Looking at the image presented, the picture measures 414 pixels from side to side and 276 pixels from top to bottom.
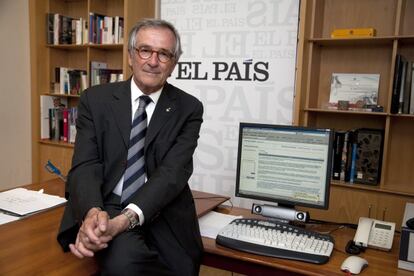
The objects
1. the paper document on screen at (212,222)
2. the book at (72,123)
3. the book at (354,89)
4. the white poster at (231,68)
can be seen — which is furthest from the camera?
the book at (72,123)

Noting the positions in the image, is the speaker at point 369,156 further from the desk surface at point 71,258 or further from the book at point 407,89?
the desk surface at point 71,258

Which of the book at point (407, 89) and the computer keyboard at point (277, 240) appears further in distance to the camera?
the book at point (407, 89)

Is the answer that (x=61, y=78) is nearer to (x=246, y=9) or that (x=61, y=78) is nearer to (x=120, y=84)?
(x=246, y=9)

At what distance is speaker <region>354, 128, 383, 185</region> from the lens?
8.58 ft

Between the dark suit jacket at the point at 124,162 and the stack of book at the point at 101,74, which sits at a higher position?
the stack of book at the point at 101,74

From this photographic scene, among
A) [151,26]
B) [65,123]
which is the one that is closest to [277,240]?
[151,26]

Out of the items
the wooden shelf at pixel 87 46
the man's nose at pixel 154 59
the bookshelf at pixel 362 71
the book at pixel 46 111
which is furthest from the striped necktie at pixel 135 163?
the book at pixel 46 111

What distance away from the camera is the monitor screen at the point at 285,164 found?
1647 millimetres

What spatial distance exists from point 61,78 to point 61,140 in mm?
642

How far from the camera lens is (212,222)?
5.74 feet

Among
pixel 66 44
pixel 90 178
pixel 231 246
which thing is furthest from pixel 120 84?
pixel 66 44

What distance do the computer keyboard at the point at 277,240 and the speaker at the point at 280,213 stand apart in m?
0.06

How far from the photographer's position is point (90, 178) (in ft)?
4.66

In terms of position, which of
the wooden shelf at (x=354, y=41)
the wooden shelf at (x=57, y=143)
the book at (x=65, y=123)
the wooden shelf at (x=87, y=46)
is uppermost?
the wooden shelf at (x=87, y=46)
